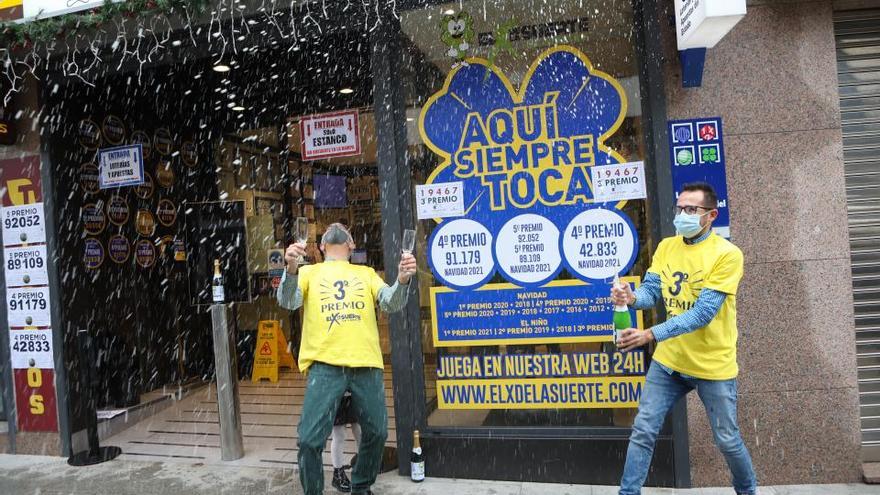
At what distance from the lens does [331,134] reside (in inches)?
281

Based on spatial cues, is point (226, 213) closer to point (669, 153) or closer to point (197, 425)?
point (197, 425)

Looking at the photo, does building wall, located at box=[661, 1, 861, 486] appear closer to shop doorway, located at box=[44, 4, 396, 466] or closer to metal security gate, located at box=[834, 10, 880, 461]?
metal security gate, located at box=[834, 10, 880, 461]

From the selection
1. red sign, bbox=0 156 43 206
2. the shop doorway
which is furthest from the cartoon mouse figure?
red sign, bbox=0 156 43 206

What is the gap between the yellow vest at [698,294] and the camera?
133 inches

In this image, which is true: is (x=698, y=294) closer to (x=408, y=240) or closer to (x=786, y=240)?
(x=786, y=240)

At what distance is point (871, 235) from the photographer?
4438mm

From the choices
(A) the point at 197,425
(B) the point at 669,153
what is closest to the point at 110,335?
(A) the point at 197,425

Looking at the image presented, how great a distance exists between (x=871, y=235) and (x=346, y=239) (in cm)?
393

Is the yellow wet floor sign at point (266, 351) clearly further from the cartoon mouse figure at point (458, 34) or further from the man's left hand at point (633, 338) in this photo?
the man's left hand at point (633, 338)

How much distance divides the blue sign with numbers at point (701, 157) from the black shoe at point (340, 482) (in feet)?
10.9

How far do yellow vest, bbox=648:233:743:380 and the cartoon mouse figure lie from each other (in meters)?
2.44

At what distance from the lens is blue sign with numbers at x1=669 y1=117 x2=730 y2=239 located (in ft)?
14.2

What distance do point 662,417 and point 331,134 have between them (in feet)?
16.6

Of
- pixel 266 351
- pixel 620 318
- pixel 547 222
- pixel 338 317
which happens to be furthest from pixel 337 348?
pixel 266 351
